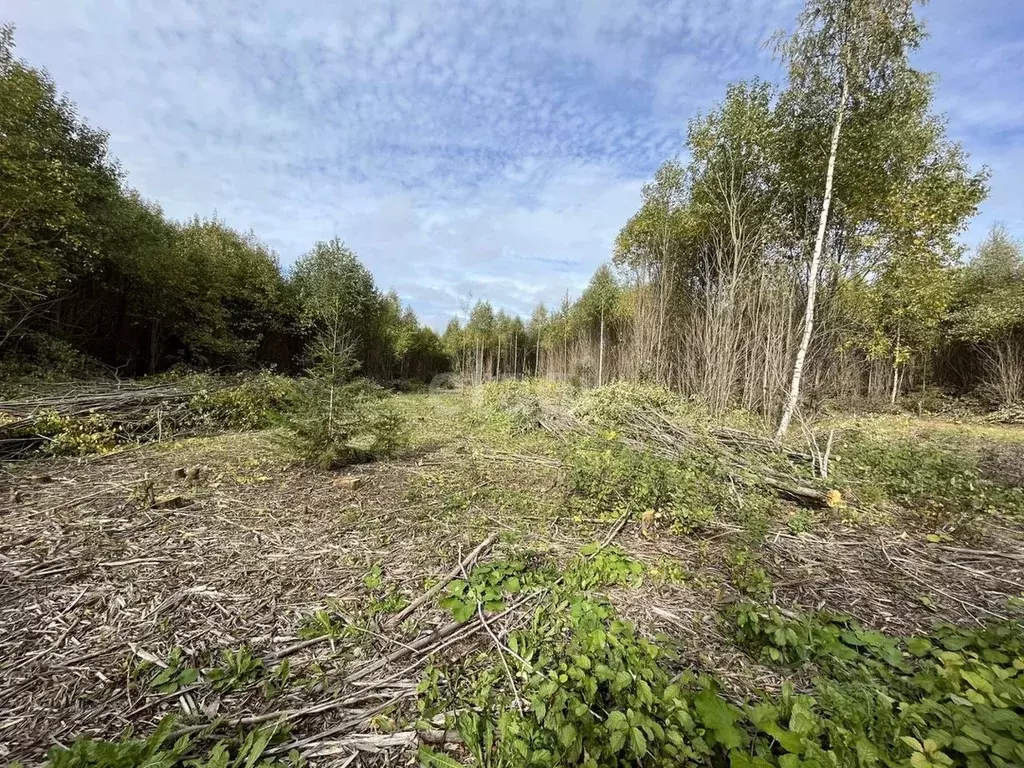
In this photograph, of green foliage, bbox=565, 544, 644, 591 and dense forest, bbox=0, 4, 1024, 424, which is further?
dense forest, bbox=0, 4, 1024, 424

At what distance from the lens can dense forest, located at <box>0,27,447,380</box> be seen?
6230mm

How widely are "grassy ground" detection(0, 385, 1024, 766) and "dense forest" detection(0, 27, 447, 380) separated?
231 centimetres

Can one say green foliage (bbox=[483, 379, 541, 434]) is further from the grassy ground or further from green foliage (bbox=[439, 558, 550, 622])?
green foliage (bbox=[439, 558, 550, 622])

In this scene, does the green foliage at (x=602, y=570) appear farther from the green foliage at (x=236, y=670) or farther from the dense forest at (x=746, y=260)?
the dense forest at (x=746, y=260)

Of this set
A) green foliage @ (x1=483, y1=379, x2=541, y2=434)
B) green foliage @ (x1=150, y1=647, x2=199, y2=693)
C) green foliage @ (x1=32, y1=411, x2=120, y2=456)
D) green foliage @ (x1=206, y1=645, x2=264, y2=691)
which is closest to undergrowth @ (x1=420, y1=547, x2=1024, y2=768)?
green foliage @ (x1=206, y1=645, x2=264, y2=691)

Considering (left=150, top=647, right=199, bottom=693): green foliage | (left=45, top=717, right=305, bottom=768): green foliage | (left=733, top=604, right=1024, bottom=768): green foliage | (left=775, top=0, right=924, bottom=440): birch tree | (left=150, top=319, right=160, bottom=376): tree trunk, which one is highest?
(left=775, top=0, right=924, bottom=440): birch tree

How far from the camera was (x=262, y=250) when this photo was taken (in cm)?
1462

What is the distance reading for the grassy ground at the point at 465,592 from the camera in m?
1.41

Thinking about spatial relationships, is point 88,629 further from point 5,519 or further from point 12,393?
point 12,393

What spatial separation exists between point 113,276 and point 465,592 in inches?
512

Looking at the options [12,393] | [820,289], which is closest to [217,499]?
[12,393]

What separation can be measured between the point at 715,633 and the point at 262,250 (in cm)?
A: 1776

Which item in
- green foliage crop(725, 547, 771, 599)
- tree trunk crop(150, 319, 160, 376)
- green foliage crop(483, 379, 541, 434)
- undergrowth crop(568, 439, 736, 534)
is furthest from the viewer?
tree trunk crop(150, 319, 160, 376)

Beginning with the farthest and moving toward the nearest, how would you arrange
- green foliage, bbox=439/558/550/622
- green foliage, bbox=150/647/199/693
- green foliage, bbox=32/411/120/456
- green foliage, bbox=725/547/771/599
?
green foliage, bbox=32/411/120/456 → green foliage, bbox=725/547/771/599 → green foliage, bbox=439/558/550/622 → green foliage, bbox=150/647/199/693
